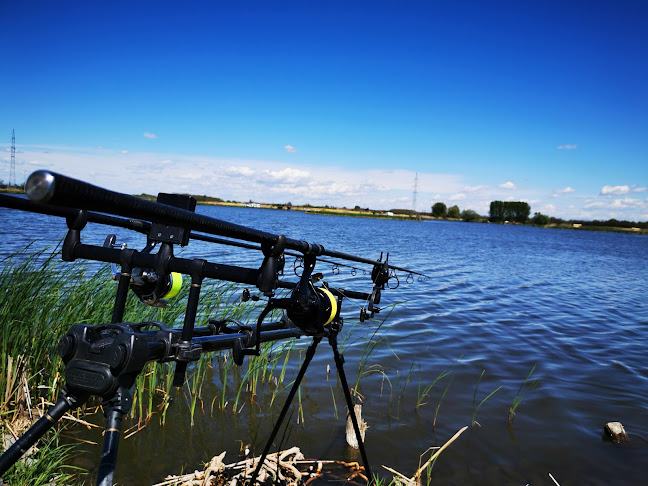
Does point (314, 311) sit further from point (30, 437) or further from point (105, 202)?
point (105, 202)

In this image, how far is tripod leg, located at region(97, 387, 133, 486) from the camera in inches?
56.0

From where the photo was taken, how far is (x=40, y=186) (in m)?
0.86

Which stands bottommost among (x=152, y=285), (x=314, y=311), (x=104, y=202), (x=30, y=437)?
(x=30, y=437)

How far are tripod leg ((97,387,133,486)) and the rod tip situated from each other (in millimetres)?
890

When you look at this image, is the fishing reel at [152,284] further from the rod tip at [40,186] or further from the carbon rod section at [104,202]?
the rod tip at [40,186]

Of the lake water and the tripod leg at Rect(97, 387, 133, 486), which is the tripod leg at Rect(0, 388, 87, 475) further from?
the lake water

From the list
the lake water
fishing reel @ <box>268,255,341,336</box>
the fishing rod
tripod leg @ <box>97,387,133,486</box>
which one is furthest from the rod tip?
the lake water

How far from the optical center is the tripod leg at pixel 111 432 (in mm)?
1422

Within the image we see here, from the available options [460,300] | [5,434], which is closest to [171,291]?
[5,434]

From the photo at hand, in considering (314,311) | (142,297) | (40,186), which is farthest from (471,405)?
(40,186)

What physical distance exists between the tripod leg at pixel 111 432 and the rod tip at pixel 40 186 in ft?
2.92

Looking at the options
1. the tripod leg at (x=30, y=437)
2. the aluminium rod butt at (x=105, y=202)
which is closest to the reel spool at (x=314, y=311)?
the aluminium rod butt at (x=105, y=202)

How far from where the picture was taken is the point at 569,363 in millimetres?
8320

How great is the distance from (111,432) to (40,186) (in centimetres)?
97
